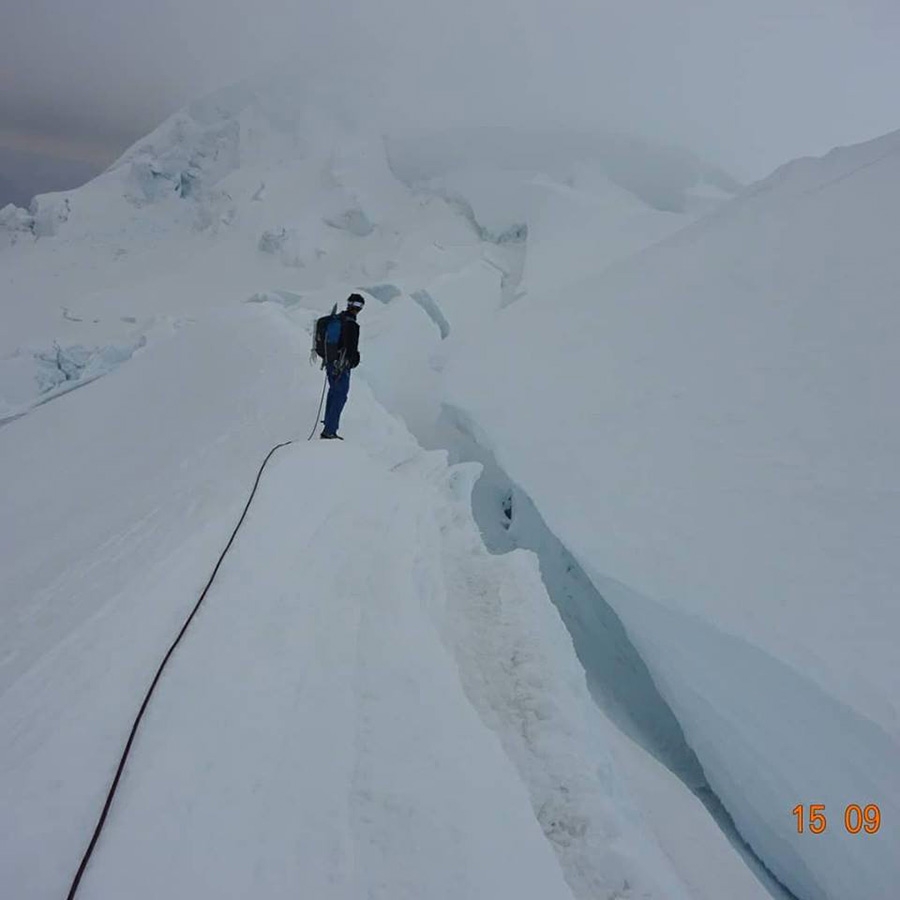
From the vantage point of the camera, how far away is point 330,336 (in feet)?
15.2

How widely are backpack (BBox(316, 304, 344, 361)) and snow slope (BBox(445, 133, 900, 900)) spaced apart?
2.06 metres

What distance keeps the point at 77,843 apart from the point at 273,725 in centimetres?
58

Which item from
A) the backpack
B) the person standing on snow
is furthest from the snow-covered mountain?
the backpack

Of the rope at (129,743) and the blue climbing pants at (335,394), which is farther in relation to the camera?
the blue climbing pants at (335,394)

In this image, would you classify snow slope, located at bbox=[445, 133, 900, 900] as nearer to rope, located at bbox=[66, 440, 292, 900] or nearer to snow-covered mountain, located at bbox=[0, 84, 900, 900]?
snow-covered mountain, located at bbox=[0, 84, 900, 900]

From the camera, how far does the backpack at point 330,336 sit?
4605mm

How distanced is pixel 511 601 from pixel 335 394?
7.42 ft

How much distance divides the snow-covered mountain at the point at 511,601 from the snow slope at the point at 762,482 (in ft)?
0.07
